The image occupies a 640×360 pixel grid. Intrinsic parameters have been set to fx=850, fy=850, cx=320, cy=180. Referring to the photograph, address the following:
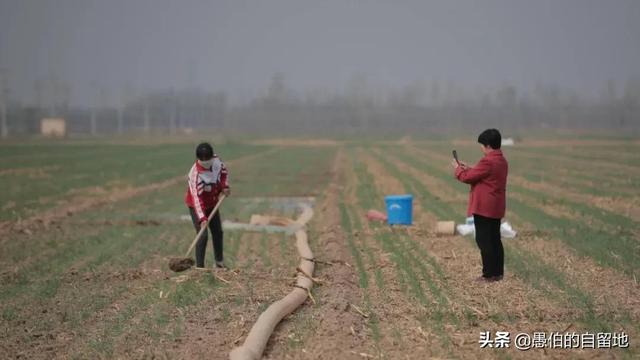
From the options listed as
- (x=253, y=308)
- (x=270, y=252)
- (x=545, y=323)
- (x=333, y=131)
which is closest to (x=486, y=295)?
(x=545, y=323)

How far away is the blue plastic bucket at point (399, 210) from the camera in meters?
15.1

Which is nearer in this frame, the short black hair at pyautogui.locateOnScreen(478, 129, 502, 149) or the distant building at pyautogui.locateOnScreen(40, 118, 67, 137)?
the short black hair at pyautogui.locateOnScreen(478, 129, 502, 149)

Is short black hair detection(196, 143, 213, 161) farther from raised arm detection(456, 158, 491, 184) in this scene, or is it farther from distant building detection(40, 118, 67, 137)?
distant building detection(40, 118, 67, 137)

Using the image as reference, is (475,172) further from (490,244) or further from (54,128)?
(54,128)

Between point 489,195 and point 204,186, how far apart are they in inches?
136

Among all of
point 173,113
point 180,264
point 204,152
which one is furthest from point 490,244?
point 173,113

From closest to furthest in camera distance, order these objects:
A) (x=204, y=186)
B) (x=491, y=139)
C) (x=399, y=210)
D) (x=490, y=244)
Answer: (x=491, y=139) < (x=490, y=244) < (x=204, y=186) < (x=399, y=210)

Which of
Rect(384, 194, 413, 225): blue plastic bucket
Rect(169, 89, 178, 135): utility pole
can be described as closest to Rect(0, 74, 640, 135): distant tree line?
Rect(169, 89, 178, 135): utility pole

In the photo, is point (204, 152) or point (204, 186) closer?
point (204, 152)

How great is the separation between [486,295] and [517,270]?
1732 millimetres

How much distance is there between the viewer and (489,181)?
9359 millimetres

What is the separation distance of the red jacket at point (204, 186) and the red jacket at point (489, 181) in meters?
3.01

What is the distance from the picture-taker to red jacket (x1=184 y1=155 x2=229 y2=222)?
1033 cm

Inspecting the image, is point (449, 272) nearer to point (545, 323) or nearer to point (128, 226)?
point (545, 323)
